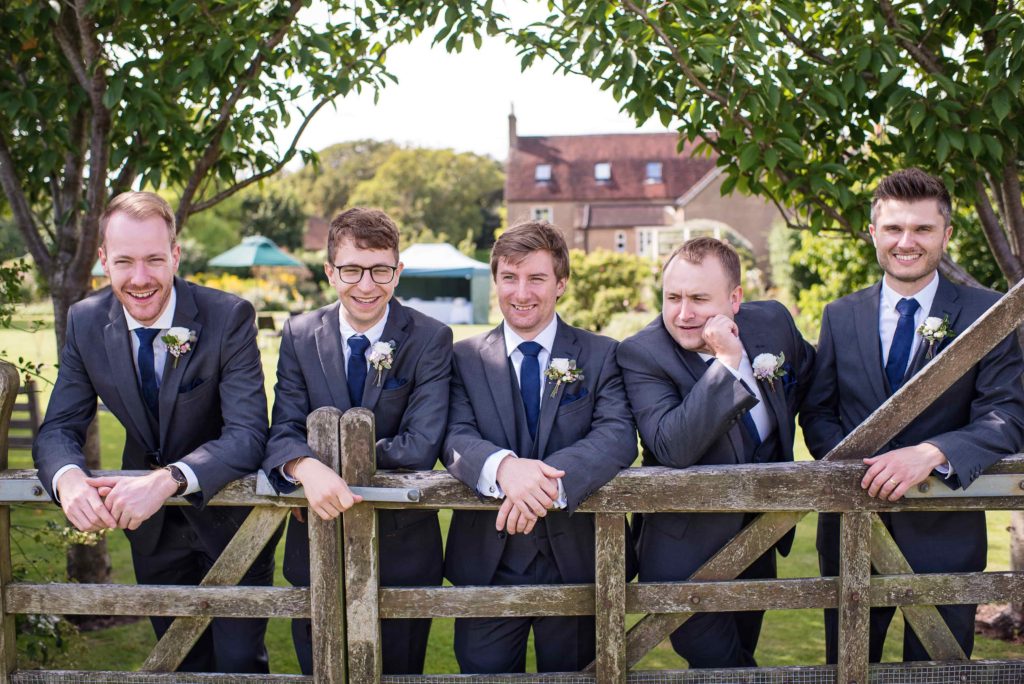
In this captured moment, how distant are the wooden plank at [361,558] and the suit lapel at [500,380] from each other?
573mm

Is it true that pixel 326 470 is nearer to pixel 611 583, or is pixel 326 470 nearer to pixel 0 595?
pixel 611 583

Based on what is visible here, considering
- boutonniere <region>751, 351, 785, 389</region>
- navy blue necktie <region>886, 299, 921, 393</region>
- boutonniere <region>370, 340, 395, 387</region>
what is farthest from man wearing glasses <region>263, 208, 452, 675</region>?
navy blue necktie <region>886, 299, 921, 393</region>

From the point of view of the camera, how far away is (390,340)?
368 centimetres

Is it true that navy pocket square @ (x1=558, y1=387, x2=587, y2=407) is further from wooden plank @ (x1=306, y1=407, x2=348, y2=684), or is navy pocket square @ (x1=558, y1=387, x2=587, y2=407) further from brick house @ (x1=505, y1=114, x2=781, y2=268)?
brick house @ (x1=505, y1=114, x2=781, y2=268)

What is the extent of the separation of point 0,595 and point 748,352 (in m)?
2.86

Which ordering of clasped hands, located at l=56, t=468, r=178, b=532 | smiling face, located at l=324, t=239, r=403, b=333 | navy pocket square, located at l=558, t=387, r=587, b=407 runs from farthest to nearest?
smiling face, located at l=324, t=239, r=403, b=333
navy pocket square, located at l=558, t=387, r=587, b=407
clasped hands, located at l=56, t=468, r=178, b=532

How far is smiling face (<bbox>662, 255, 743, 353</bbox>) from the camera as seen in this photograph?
11.7 feet

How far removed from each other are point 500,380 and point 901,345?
159cm

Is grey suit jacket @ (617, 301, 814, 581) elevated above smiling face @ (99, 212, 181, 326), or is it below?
below

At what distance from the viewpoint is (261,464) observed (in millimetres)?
3387

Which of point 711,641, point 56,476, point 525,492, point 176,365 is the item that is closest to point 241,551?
point 56,476

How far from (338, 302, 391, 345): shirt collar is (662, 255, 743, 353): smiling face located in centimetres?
111

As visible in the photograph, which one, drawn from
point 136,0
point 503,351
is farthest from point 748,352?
point 136,0

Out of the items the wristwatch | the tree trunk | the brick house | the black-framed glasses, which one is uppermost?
the brick house
